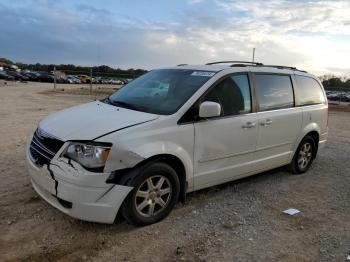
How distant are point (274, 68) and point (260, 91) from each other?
2.65 ft

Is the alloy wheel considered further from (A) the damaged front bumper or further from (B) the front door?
(B) the front door

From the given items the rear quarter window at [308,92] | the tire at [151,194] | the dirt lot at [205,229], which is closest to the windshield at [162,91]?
the tire at [151,194]

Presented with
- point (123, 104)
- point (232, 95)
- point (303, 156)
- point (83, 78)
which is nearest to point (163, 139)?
point (123, 104)

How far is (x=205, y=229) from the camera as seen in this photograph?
438cm

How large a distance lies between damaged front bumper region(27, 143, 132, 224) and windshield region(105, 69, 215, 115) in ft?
3.70

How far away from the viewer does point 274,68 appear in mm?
6266

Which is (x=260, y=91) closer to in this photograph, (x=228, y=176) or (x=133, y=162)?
(x=228, y=176)

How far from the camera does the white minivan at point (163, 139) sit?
3.91 metres

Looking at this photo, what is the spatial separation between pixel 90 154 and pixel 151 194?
0.83 m

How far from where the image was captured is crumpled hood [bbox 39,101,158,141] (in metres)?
4.05

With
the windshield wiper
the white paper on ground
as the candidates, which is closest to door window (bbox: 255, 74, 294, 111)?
the white paper on ground

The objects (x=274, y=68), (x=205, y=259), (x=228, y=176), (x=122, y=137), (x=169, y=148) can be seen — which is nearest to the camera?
(x=205, y=259)

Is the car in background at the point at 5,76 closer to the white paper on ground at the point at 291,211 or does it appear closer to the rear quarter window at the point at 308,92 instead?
the rear quarter window at the point at 308,92

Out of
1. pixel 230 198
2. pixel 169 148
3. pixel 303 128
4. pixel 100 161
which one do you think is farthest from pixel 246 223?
pixel 303 128
